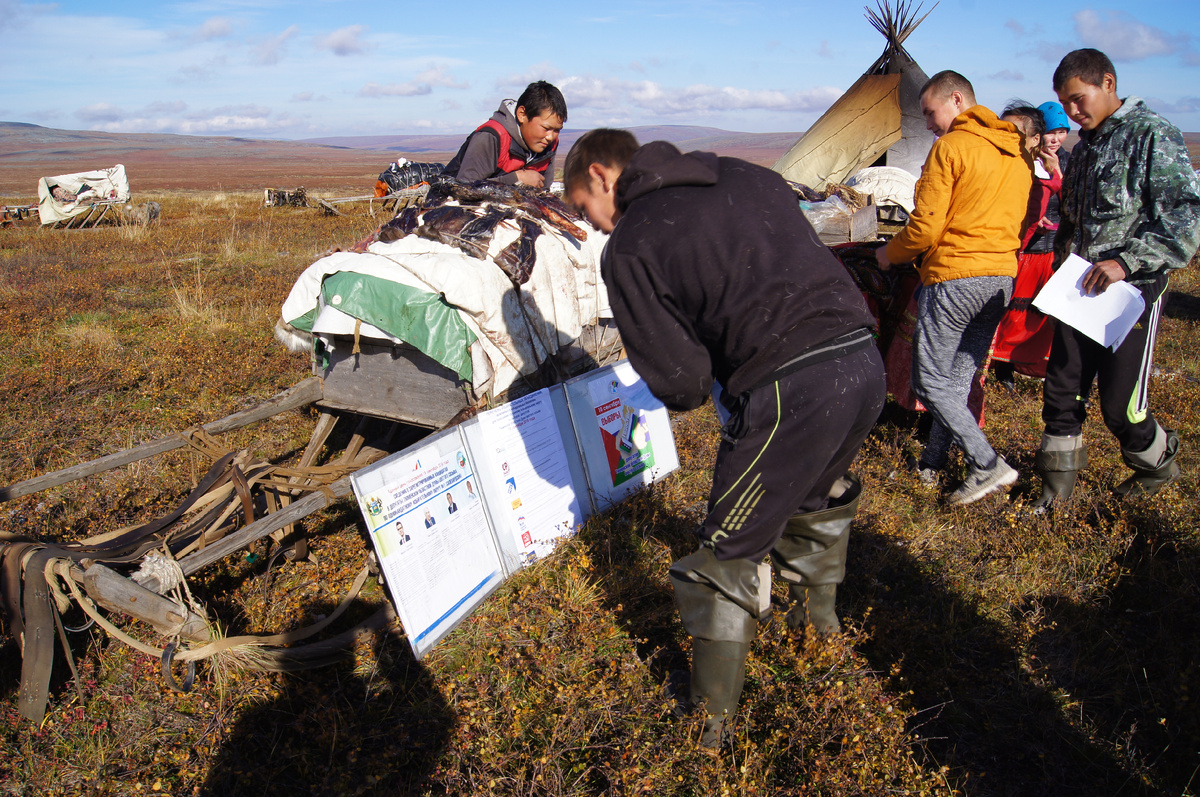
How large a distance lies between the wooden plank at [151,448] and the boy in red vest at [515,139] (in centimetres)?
173

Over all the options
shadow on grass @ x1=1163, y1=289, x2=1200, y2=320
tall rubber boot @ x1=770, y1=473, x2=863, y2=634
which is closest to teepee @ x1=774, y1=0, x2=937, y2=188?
shadow on grass @ x1=1163, y1=289, x2=1200, y2=320

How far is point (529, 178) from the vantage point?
484cm

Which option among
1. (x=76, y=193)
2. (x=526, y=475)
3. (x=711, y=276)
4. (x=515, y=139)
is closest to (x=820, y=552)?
(x=711, y=276)

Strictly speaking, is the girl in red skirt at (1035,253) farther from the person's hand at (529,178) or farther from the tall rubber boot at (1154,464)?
the person's hand at (529,178)

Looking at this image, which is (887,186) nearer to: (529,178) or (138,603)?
(529,178)

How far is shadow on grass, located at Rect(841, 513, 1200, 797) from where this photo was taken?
2330 millimetres

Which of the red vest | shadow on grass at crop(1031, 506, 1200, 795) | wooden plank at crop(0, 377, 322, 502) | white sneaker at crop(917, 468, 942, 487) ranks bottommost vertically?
shadow on grass at crop(1031, 506, 1200, 795)

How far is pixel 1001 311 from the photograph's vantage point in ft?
11.8

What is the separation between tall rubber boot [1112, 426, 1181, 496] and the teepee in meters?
8.46

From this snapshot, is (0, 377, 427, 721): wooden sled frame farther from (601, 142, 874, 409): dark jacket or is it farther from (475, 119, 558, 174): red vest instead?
(475, 119, 558, 174): red vest

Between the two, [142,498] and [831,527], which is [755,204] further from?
[142,498]

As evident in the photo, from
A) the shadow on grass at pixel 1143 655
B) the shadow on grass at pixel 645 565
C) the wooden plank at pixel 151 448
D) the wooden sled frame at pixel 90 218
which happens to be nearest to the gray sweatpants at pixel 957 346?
the shadow on grass at pixel 1143 655

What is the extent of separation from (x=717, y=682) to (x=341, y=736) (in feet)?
4.52

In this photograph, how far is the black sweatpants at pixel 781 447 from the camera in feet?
6.68
